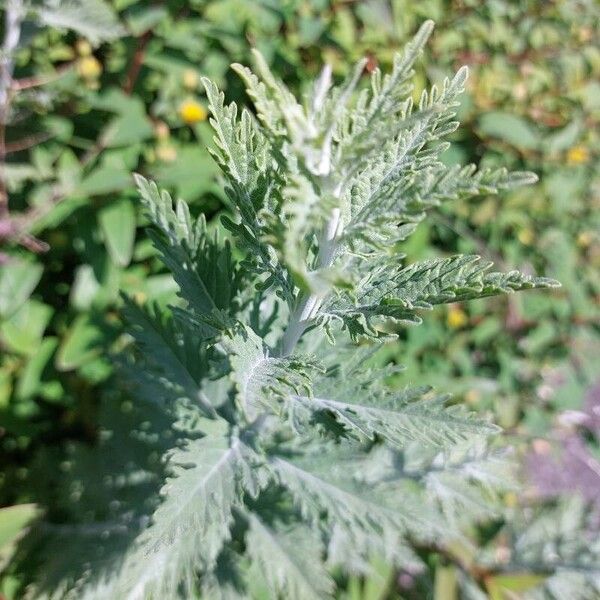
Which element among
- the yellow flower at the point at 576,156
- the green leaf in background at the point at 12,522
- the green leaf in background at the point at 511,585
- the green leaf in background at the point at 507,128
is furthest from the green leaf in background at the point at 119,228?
the yellow flower at the point at 576,156

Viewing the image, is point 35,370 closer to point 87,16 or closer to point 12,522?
point 12,522

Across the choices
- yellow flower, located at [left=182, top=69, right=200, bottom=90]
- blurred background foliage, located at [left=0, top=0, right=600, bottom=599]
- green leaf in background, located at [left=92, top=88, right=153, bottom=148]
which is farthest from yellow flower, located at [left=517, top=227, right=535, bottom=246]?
green leaf in background, located at [left=92, top=88, right=153, bottom=148]

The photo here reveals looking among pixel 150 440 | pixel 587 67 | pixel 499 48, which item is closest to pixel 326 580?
pixel 150 440

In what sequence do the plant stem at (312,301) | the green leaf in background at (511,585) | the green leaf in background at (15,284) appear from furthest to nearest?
1. the green leaf in background at (511,585)
2. the green leaf in background at (15,284)
3. the plant stem at (312,301)

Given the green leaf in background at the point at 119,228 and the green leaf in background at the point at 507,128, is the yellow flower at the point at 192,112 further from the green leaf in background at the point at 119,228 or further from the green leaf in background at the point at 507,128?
the green leaf in background at the point at 507,128

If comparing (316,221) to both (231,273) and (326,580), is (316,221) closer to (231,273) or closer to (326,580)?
(231,273)
